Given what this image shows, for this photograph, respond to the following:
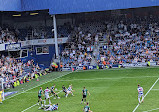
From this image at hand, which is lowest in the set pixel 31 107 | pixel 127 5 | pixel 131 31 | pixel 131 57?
pixel 31 107

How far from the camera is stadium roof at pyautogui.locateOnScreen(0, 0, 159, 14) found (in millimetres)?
47719

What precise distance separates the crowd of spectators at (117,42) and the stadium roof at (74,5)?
5.25m

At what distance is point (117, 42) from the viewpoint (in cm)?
5088

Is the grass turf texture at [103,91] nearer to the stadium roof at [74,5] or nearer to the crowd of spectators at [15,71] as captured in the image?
the crowd of spectators at [15,71]

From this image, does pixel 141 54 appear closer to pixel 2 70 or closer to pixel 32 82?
pixel 32 82

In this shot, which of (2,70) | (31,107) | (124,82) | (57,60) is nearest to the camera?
(31,107)

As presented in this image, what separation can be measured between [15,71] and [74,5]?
1390 centimetres

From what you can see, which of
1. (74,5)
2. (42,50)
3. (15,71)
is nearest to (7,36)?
(42,50)

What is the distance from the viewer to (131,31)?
51656 mm

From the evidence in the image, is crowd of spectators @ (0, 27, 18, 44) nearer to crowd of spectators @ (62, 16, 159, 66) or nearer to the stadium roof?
the stadium roof

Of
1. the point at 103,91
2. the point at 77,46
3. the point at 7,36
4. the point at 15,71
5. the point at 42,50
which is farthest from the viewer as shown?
the point at 42,50

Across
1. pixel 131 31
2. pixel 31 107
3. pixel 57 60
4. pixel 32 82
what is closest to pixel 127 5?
pixel 131 31

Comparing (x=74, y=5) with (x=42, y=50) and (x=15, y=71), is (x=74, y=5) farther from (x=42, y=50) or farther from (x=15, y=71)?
(x=15, y=71)

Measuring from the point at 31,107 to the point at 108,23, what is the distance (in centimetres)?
2943
